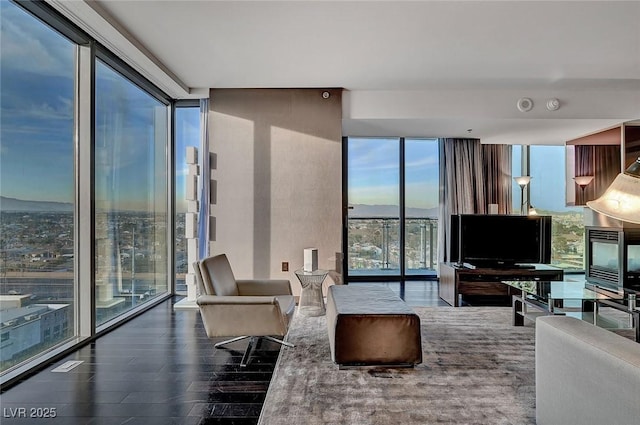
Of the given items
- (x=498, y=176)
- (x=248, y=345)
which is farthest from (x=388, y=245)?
(x=248, y=345)

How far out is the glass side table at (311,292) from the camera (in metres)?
4.12

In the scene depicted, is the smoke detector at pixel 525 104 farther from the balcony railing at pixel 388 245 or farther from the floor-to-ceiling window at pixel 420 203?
the balcony railing at pixel 388 245

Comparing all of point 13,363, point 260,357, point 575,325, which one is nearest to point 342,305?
point 260,357

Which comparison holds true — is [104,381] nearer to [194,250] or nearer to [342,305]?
[342,305]

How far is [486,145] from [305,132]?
Result: 137 inches

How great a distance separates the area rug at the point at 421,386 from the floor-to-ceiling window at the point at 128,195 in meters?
1.98

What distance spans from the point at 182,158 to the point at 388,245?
11.9 ft

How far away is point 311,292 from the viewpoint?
13.8 ft

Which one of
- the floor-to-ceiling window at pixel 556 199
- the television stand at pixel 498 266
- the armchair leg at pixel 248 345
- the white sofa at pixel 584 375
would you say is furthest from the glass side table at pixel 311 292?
the floor-to-ceiling window at pixel 556 199

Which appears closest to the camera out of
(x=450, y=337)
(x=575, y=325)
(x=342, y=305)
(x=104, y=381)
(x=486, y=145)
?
(x=575, y=325)

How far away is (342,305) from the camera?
284 centimetres

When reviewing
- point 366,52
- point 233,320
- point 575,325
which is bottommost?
point 233,320

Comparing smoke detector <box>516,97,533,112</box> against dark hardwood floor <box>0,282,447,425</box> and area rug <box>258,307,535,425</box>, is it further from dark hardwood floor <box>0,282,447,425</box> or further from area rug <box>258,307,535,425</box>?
dark hardwood floor <box>0,282,447,425</box>

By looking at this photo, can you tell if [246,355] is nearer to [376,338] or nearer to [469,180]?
[376,338]
